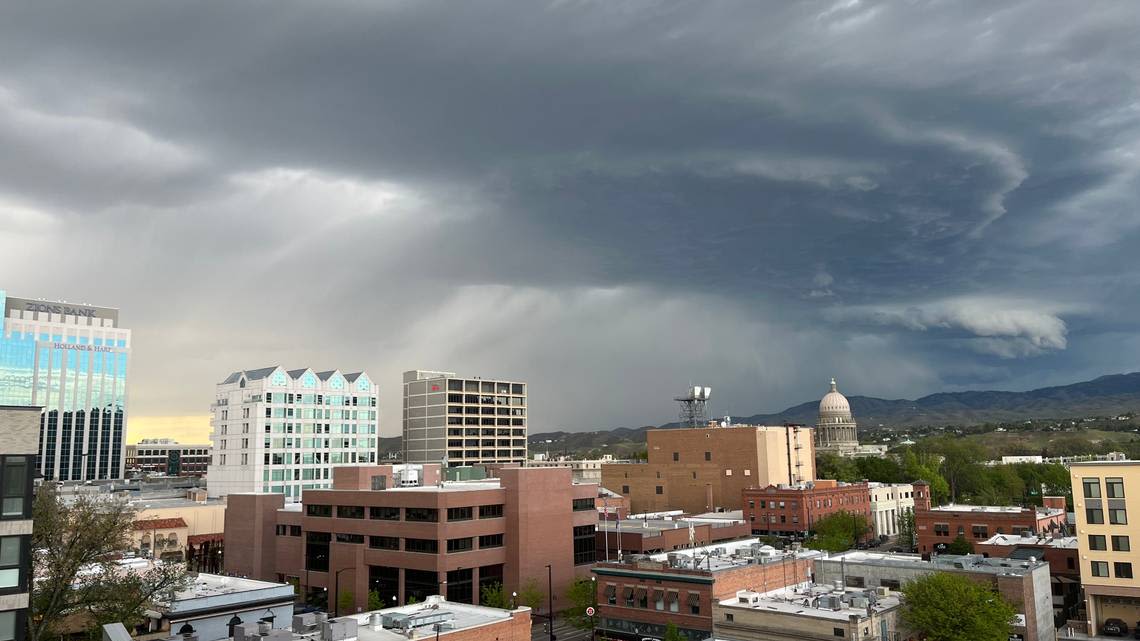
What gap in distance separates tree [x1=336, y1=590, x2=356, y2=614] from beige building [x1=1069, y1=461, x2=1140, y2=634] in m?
78.9

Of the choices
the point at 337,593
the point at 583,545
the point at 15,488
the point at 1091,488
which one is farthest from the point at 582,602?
the point at 15,488

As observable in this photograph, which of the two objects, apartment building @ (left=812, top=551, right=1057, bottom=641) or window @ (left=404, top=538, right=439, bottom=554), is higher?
window @ (left=404, top=538, right=439, bottom=554)

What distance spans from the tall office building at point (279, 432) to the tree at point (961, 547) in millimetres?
106391

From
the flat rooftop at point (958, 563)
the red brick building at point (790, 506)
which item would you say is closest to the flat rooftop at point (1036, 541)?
the flat rooftop at point (958, 563)

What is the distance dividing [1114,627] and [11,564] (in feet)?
302

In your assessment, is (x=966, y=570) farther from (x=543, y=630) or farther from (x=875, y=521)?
(x=875, y=521)

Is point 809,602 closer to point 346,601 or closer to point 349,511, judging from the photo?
point 346,601

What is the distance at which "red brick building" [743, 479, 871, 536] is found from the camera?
14164 centimetres

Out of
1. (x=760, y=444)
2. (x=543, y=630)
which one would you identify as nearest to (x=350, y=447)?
(x=760, y=444)

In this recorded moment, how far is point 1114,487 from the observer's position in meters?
81.7

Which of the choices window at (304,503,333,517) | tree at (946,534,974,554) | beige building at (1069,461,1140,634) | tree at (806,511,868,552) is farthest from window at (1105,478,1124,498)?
window at (304,503,333,517)

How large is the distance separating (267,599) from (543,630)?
33073 mm

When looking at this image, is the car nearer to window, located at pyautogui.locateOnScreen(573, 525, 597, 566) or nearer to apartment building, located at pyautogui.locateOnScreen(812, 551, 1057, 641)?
apartment building, located at pyautogui.locateOnScreen(812, 551, 1057, 641)

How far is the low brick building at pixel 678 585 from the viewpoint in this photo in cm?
7019
